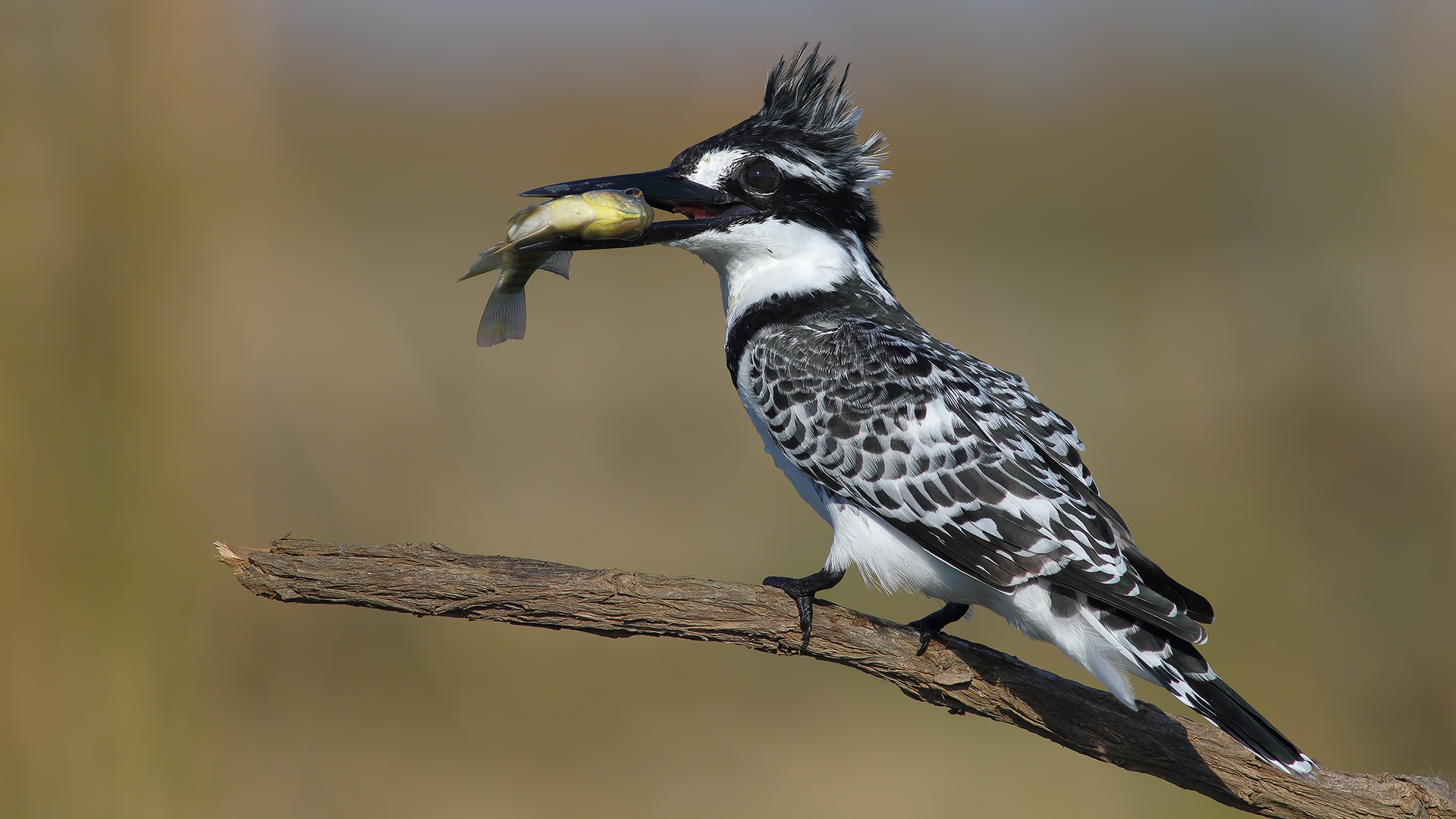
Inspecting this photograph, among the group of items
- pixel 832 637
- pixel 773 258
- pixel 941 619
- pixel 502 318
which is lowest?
pixel 832 637

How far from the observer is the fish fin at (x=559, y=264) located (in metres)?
2.29

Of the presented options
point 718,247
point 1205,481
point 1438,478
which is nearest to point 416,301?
point 718,247

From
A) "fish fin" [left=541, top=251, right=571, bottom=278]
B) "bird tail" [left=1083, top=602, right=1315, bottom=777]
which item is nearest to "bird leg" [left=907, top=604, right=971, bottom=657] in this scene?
"bird tail" [left=1083, top=602, right=1315, bottom=777]

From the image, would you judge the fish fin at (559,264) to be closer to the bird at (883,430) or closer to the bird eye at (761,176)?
the bird at (883,430)

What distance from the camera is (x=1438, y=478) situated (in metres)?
3.83

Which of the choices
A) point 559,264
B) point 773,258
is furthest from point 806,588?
point 559,264

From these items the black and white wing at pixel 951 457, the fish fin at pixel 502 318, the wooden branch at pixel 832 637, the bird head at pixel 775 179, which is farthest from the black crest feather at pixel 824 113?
the wooden branch at pixel 832 637

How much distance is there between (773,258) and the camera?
2.47 meters

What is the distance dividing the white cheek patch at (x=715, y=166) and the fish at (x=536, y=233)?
228 mm

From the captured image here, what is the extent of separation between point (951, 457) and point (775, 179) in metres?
0.94

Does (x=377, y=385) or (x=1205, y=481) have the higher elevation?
(x=1205, y=481)

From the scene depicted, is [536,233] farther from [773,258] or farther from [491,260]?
[773,258]

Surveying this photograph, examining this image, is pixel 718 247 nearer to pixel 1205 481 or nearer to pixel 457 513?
pixel 457 513

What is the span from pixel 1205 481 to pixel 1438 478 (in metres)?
0.92
